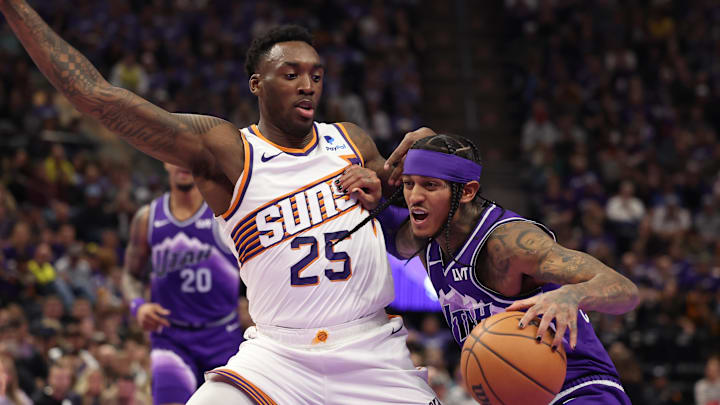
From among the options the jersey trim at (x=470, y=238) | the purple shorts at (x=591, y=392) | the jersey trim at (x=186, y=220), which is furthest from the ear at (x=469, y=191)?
the jersey trim at (x=186, y=220)

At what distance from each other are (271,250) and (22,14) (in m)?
1.51

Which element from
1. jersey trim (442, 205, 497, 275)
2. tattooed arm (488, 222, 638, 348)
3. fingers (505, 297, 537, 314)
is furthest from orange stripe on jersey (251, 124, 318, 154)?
fingers (505, 297, 537, 314)

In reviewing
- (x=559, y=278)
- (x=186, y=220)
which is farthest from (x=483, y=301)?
(x=186, y=220)

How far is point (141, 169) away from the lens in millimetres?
14188

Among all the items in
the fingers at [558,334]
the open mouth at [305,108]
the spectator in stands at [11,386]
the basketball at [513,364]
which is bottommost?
the spectator in stands at [11,386]

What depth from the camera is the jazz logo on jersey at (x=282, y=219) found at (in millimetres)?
4184

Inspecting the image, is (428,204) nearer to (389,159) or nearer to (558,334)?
(389,159)

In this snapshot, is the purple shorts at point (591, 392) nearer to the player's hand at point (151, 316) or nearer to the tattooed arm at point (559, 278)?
the tattooed arm at point (559, 278)

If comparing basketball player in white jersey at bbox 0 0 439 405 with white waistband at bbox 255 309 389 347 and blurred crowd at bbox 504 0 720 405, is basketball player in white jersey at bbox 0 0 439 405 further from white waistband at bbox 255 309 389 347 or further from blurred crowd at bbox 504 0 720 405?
blurred crowd at bbox 504 0 720 405

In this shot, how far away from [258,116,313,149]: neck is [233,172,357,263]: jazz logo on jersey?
11.4 inches

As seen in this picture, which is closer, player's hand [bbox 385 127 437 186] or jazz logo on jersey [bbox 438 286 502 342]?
jazz logo on jersey [bbox 438 286 502 342]

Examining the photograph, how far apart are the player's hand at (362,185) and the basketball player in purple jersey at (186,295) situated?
2562mm

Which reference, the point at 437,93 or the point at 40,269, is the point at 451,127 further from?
the point at 40,269

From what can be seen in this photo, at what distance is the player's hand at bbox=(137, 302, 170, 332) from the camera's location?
6.43 meters
